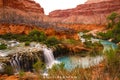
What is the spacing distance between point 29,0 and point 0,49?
4400 inches

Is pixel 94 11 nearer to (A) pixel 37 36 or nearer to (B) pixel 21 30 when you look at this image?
(B) pixel 21 30

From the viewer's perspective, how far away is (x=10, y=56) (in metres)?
22.5

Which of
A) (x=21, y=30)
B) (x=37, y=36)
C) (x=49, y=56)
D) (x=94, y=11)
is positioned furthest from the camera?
→ (x=94, y=11)

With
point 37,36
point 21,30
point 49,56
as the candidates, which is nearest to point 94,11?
point 21,30

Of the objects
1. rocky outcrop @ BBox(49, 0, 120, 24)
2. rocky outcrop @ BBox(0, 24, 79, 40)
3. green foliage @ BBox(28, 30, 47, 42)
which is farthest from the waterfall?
rocky outcrop @ BBox(49, 0, 120, 24)

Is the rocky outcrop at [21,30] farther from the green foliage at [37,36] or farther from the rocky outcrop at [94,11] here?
the rocky outcrop at [94,11]

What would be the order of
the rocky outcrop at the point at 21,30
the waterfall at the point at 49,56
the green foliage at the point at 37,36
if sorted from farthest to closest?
the rocky outcrop at the point at 21,30, the green foliage at the point at 37,36, the waterfall at the point at 49,56

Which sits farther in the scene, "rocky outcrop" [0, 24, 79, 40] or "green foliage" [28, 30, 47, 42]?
"rocky outcrop" [0, 24, 79, 40]

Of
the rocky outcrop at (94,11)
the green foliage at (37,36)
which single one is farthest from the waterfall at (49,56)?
the rocky outcrop at (94,11)

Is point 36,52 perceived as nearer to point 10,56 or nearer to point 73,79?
point 10,56

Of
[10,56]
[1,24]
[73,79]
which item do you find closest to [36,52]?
[10,56]

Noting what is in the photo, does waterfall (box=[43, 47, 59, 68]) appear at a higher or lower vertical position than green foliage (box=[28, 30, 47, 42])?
lower

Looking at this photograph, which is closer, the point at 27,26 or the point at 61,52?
the point at 61,52

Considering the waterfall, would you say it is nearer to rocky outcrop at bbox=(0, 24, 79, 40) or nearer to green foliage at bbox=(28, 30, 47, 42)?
green foliage at bbox=(28, 30, 47, 42)
